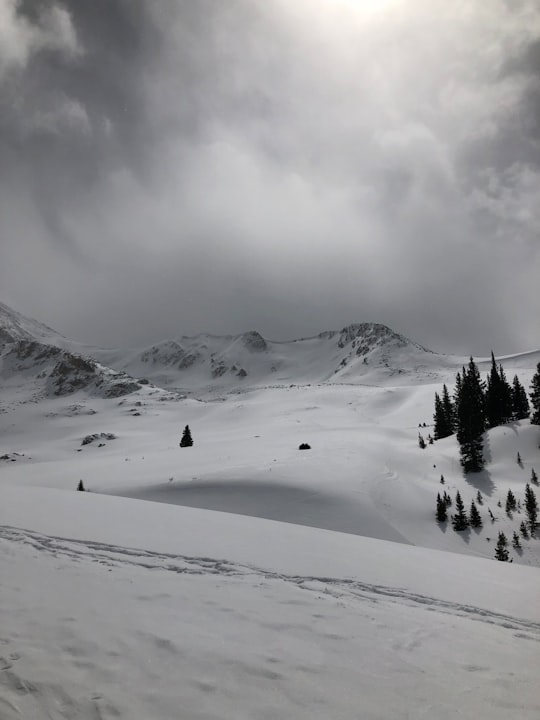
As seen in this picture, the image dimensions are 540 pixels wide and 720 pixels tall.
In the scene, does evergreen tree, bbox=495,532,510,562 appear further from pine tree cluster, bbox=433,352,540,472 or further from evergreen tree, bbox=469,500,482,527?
pine tree cluster, bbox=433,352,540,472

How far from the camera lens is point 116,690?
16.9 ft

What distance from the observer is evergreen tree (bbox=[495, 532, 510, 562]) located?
25728 mm

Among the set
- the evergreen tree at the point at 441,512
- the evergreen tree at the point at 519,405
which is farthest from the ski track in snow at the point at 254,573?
the evergreen tree at the point at 519,405

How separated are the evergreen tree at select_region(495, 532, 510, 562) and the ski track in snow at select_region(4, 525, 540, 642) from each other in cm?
1897

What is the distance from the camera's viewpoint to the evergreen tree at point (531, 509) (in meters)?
31.4

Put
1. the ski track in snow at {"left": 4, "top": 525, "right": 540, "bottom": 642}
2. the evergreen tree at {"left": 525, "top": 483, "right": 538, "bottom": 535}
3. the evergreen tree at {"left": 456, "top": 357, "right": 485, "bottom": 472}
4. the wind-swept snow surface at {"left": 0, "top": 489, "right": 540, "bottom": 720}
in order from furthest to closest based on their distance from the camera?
the evergreen tree at {"left": 456, "top": 357, "right": 485, "bottom": 472} < the evergreen tree at {"left": 525, "top": 483, "right": 538, "bottom": 535} < the ski track in snow at {"left": 4, "top": 525, "right": 540, "bottom": 642} < the wind-swept snow surface at {"left": 0, "top": 489, "right": 540, "bottom": 720}

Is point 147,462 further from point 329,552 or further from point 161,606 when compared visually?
point 161,606

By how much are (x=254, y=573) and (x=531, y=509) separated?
3280 centimetres

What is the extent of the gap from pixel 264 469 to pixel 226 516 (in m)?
16.1

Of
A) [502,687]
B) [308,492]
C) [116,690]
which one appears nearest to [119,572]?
[116,690]

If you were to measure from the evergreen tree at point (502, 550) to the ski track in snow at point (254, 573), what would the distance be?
1897 centimetres

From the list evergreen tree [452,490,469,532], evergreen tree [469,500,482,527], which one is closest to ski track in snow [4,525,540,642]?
evergreen tree [452,490,469,532]

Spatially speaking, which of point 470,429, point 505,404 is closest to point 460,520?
point 470,429

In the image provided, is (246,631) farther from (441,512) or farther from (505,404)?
(505,404)
